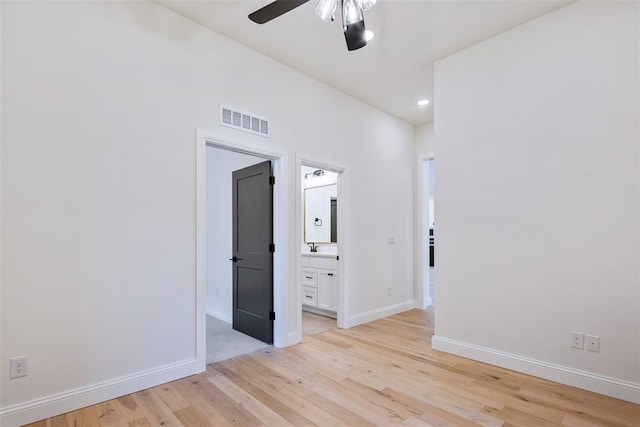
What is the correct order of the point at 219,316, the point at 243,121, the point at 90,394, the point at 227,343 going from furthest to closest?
the point at 219,316 → the point at 227,343 → the point at 243,121 → the point at 90,394

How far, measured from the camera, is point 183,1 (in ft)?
8.71

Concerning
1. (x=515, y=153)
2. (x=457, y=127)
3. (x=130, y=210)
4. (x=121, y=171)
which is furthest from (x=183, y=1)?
(x=515, y=153)

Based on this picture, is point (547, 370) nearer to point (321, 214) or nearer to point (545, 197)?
point (545, 197)

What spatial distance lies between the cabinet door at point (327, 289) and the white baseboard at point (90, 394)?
2135 millimetres

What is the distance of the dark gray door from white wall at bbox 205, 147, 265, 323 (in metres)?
0.51

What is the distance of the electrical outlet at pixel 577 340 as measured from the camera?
258cm

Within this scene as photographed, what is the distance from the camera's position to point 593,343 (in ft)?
8.30

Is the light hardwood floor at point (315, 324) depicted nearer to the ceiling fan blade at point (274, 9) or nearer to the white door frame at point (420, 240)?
the white door frame at point (420, 240)

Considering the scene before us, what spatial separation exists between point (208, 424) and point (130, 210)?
1.57m

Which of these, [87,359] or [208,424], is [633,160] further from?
[87,359]

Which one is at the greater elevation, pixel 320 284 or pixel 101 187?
pixel 101 187

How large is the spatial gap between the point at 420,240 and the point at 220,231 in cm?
304

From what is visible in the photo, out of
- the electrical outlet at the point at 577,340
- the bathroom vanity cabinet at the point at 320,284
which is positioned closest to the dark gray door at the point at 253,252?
the bathroom vanity cabinet at the point at 320,284

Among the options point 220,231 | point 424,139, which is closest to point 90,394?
point 220,231
